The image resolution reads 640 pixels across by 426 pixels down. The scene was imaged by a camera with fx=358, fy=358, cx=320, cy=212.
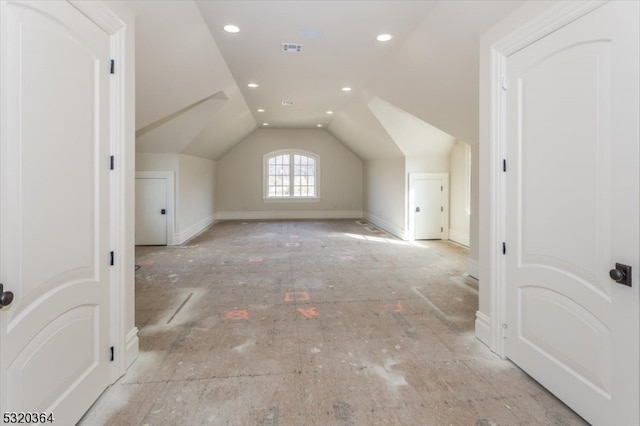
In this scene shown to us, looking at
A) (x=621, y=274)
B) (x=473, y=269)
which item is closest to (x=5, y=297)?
(x=621, y=274)

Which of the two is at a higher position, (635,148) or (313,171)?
(313,171)

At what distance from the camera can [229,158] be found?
10.9 m

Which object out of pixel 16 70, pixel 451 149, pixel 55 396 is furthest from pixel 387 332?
pixel 451 149

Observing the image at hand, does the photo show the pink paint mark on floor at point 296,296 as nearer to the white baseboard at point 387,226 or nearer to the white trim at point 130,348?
the white trim at point 130,348

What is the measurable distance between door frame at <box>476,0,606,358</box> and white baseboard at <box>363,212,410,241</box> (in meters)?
4.76

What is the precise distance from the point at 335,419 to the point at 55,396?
4.51 ft

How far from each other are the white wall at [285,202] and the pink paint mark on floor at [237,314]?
304 inches

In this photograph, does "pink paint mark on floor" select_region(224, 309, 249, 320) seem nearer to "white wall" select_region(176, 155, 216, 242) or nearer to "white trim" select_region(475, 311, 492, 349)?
"white trim" select_region(475, 311, 492, 349)

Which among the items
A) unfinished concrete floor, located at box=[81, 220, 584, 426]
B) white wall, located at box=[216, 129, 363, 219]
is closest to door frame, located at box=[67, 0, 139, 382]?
unfinished concrete floor, located at box=[81, 220, 584, 426]

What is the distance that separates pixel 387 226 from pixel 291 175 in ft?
12.8

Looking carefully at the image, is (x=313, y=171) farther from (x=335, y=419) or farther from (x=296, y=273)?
(x=335, y=419)

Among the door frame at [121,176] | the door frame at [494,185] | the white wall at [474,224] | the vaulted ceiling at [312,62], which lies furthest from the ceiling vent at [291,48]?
the white wall at [474,224]

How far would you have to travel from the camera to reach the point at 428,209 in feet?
24.6

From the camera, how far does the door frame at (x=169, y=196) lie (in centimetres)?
682
